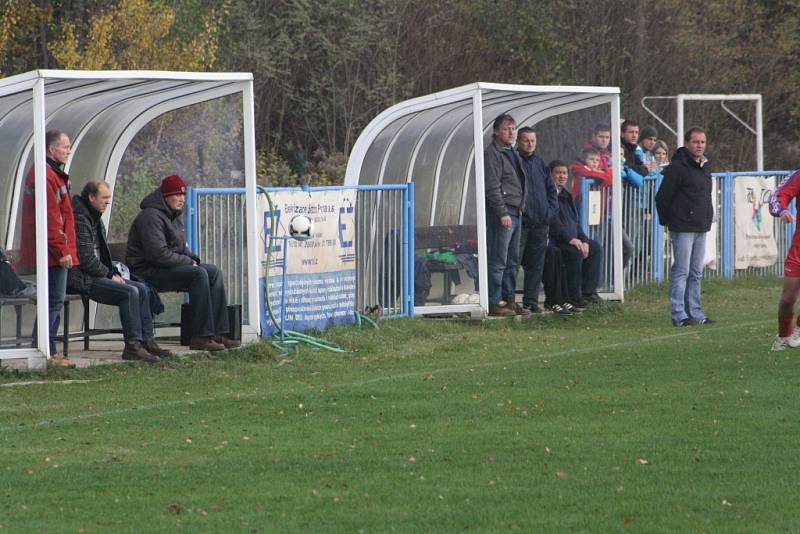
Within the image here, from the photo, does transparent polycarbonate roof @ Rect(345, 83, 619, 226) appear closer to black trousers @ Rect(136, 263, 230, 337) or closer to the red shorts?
black trousers @ Rect(136, 263, 230, 337)

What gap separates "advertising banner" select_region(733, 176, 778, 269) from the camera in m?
22.6

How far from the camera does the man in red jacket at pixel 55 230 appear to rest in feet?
39.8

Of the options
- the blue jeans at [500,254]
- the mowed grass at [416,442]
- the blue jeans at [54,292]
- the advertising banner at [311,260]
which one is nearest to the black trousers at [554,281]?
the blue jeans at [500,254]

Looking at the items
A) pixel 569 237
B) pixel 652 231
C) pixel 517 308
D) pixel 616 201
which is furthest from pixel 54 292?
pixel 652 231

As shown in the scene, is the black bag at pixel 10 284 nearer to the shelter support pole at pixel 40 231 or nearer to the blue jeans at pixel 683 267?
the shelter support pole at pixel 40 231

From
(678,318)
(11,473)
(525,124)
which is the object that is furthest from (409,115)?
(11,473)

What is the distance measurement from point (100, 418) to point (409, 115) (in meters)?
8.36

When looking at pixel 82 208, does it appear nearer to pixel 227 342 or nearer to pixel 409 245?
pixel 227 342

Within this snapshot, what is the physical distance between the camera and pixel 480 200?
16.4 m

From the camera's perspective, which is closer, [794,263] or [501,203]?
[794,263]

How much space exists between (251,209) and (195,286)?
105 centimetres

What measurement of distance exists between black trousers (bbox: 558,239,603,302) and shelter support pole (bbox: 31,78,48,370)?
274 inches

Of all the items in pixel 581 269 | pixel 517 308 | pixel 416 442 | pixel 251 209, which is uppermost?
pixel 251 209

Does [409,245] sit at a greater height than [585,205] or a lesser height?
lesser
